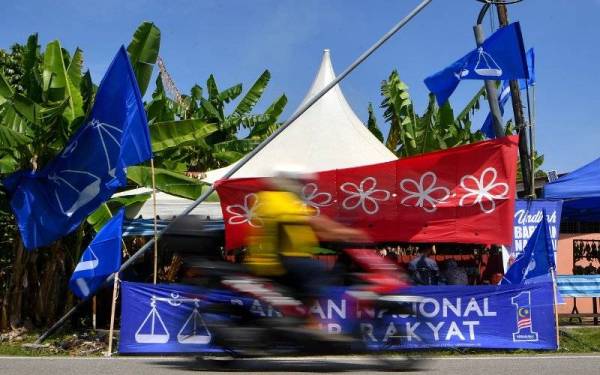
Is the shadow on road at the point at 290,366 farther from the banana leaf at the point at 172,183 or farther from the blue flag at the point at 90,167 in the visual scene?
the banana leaf at the point at 172,183

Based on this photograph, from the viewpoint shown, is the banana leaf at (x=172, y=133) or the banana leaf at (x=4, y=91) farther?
the banana leaf at (x=172, y=133)

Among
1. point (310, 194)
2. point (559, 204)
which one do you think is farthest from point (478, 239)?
point (310, 194)

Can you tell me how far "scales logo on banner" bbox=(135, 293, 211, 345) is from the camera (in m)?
11.7

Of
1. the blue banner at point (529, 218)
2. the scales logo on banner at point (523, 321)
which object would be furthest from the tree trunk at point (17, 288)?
the blue banner at point (529, 218)

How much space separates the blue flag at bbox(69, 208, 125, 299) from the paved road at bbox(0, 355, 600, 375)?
1.83 m

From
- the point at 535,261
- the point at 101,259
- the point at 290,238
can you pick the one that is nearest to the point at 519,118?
the point at 535,261

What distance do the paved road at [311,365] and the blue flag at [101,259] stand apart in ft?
6.02

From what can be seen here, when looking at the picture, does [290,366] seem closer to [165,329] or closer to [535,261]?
[165,329]

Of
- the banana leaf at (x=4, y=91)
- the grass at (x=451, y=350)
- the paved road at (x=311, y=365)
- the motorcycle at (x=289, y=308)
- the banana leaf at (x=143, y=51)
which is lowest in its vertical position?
the grass at (x=451, y=350)

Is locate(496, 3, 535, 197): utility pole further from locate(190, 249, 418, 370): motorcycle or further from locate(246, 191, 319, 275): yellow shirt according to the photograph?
locate(246, 191, 319, 275): yellow shirt

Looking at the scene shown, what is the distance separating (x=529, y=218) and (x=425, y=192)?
233 centimetres

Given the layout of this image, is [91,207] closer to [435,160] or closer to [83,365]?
[83,365]

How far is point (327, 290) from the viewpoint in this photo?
7.21 meters

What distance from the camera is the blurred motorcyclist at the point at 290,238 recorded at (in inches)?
282
